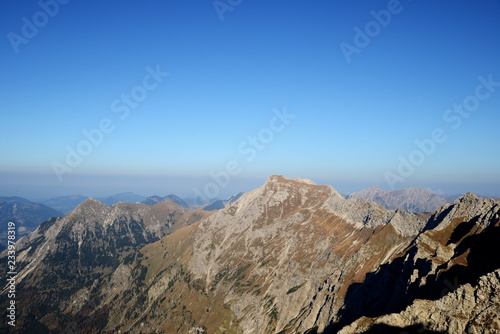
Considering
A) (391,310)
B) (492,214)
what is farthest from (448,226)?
(391,310)

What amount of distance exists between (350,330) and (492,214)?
74331 mm

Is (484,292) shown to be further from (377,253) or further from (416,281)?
(377,253)

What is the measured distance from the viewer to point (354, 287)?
14825 centimetres

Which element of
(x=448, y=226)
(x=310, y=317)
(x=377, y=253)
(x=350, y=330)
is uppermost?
(x=350, y=330)

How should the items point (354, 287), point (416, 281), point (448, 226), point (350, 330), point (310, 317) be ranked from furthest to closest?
point (310, 317) < point (354, 287) < point (448, 226) < point (416, 281) < point (350, 330)

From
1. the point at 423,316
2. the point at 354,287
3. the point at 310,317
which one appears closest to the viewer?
the point at 423,316

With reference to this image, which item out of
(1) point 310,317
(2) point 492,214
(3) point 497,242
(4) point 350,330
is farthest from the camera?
(1) point 310,317

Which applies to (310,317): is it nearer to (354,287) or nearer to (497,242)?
(354,287)

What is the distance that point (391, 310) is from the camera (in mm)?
91375

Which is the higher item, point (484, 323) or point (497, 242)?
point (484, 323)

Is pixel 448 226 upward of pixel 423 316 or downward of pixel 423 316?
downward

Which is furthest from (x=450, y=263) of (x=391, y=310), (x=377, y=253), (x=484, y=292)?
(x=377, y=253)

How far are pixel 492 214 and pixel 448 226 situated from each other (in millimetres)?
31868

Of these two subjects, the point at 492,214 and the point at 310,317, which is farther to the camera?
the point at 310,317
